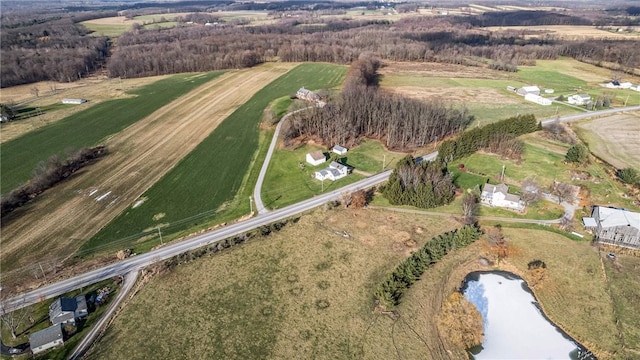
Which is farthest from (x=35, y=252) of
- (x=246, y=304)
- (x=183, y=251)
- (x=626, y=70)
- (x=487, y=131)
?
(x=626, y=70)

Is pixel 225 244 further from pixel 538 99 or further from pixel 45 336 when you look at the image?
pixel 538 99

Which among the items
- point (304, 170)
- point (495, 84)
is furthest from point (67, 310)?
point (495, 84)

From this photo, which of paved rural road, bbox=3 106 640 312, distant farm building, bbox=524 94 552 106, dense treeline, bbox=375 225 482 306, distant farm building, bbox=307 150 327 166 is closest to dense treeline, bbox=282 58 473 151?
distant farm building, bbox=307 150 327 166

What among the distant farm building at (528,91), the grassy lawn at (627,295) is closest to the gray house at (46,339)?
the grassy lawn at (627,295)

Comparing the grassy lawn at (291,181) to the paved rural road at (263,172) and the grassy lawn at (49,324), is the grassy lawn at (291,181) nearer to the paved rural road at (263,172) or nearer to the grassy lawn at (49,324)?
the paved rural road at (263,172)

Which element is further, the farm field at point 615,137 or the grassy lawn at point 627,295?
the farm field at point 615,137

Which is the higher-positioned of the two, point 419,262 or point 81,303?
point 419,262
